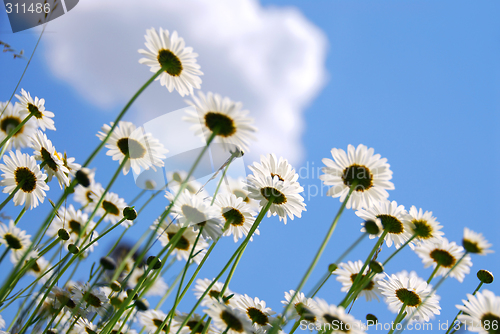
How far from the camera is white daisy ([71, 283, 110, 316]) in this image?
148 cm

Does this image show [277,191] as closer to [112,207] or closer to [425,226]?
[425,226]

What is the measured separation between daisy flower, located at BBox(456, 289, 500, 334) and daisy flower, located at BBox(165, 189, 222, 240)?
90cm

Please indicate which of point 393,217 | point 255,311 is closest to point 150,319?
point 255,311

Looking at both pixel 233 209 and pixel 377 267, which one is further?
pixel 233 209

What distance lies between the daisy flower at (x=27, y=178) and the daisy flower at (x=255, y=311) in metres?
1.01

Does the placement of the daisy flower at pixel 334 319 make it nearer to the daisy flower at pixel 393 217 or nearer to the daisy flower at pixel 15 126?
the daisy flower at pixel 393 217

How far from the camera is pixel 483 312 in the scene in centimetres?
115

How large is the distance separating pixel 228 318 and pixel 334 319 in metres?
0.33

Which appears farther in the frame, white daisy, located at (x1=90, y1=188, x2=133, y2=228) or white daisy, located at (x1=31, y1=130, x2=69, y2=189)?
white daisy, located at (x1=90, y1=188, x2=133, y2=228)

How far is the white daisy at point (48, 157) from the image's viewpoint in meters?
1.50

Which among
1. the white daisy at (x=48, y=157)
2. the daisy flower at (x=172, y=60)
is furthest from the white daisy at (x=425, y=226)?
the white daisy at (x=48, y=157)

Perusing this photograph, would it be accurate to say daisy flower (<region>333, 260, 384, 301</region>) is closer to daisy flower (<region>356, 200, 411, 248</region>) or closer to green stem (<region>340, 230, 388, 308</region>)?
daisy flower (<region>356, 200, 411, 248</region>)

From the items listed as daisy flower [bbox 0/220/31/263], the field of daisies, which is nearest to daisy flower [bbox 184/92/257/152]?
the field of daisies

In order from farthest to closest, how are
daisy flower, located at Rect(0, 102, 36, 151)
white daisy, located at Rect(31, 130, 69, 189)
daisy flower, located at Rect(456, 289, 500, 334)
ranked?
1. daisy flower, located at Rect(0, 102, 36, 151)
2. white daisy, located at Rect(31, 130, 69, 189)
3. daisy flower, located at Rect(456, 289, 500, 334)
